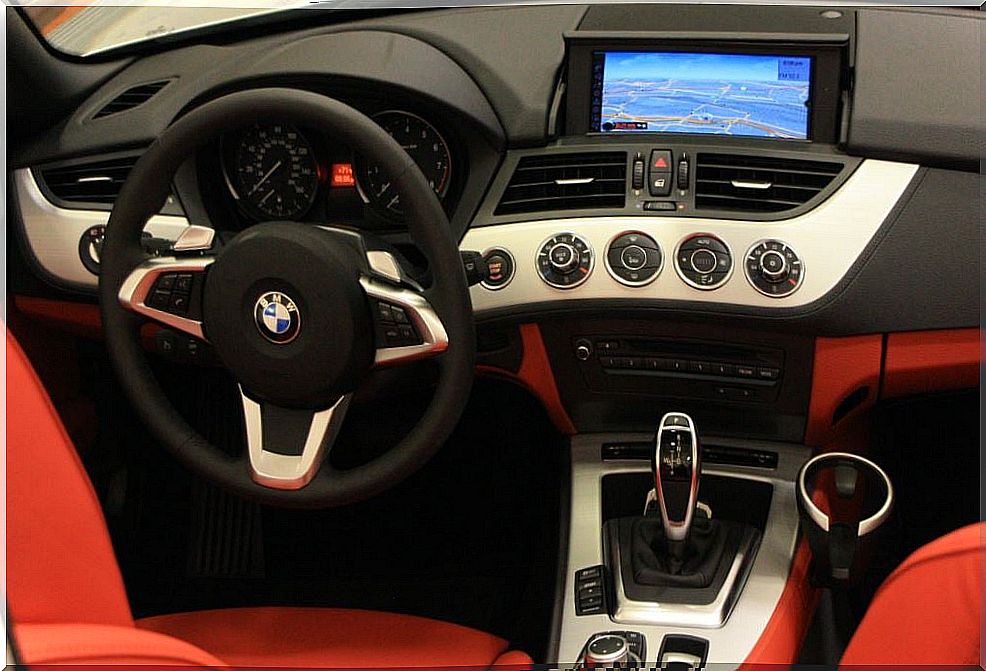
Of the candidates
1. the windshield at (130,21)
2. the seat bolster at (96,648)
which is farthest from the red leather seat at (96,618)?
the windshield at (130,21)

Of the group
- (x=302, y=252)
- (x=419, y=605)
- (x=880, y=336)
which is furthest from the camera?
(x=419, y=605)

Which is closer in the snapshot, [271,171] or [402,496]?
[271,171]

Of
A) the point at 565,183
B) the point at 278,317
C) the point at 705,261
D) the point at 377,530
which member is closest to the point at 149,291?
the point at 278,317

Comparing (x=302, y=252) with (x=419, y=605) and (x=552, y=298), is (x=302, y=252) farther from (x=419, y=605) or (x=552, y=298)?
(x=419, y=605)

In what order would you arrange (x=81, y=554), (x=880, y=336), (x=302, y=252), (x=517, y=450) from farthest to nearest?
(x=517, y=450) < (x=880, y=336) < (x=302, y=252) < (x=81, y=554)

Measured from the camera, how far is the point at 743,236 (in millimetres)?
1306

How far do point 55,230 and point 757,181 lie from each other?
1.00 m

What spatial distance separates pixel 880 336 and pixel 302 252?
0.74 m

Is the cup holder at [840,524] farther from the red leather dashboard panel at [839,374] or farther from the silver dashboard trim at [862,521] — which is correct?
the red leather dashboard panel at [839,374]

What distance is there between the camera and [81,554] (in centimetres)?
93

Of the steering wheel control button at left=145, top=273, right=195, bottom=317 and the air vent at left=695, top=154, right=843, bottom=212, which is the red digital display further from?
the air vent at left=695, top=154, right=843, bottom=212

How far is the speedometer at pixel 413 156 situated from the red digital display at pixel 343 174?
0.04ft

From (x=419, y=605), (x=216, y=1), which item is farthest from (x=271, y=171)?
(x=419, y=605)

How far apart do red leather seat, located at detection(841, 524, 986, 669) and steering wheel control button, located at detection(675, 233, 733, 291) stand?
492 mm
